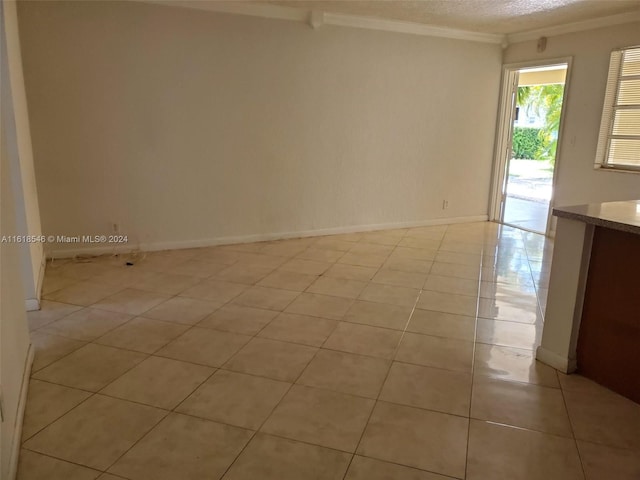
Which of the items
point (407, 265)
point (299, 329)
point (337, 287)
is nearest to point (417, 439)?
point (299, 329)

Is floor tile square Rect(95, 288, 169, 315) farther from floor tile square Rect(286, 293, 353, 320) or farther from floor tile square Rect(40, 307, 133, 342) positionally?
floor tile square Rect(286, 293, 353, 320)

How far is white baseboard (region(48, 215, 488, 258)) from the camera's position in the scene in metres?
4.44

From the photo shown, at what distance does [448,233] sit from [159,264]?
3.37m

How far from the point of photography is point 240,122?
15.7 feet

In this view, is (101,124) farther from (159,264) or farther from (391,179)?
(391,179)

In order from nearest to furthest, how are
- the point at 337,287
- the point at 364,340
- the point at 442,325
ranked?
1. the point at 364,340
2. the point at 442,325
3. the point at 337,287

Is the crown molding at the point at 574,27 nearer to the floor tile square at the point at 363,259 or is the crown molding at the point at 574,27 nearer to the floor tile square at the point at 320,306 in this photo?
the floor tile square at the point at 363,259

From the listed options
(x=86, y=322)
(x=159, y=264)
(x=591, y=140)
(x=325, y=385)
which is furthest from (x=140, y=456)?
(x=591, y=140)

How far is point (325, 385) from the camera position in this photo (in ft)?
7.73

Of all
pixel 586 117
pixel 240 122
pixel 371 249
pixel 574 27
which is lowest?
pixel 371 249

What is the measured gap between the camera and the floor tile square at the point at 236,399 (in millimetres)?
2088

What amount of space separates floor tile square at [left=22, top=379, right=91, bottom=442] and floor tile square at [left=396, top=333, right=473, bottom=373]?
167 centimetres

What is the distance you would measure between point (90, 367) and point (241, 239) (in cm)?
271

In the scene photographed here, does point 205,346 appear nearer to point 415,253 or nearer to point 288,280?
point 288,280
